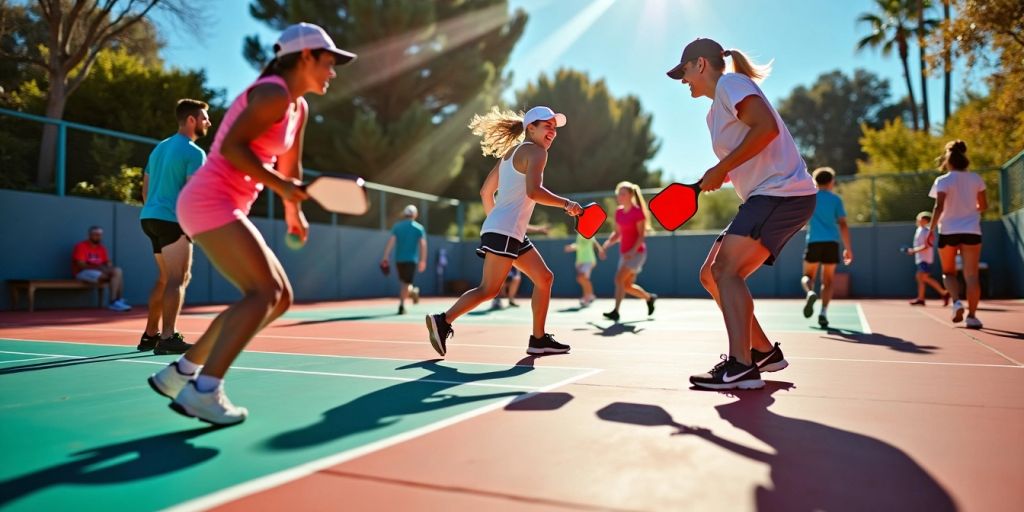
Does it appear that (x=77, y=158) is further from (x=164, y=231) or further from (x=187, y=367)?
(x=187, y=367)

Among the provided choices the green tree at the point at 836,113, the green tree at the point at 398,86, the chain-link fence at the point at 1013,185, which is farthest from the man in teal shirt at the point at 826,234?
the green tree at the point at 836,113

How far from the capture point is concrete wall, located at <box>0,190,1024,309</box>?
1339 centimetres

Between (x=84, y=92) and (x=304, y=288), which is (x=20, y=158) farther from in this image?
(x=84, y=92)

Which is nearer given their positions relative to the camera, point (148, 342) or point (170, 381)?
point (170, 381)

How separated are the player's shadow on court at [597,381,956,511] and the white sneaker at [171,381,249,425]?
163cm

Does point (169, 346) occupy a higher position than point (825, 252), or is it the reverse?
point (825, 252)

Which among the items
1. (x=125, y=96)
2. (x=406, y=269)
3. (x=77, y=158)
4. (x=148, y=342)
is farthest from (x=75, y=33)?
(x=148, y=342)

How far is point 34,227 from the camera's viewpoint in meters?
13.3

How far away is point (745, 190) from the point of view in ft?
14.4

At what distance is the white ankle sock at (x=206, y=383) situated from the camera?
312 centimetres

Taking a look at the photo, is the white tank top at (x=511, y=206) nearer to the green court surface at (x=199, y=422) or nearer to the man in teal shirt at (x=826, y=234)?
the green court surface at (x=199, y=422)

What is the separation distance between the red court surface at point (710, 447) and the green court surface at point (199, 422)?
141 mm

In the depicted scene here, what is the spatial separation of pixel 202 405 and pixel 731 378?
2.65 m

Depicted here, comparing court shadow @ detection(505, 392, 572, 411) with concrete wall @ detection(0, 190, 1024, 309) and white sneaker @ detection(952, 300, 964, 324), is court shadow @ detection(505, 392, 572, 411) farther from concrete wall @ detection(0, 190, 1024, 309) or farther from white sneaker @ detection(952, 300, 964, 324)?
concrete wall @ detection(0, 190, 1024, 309)
